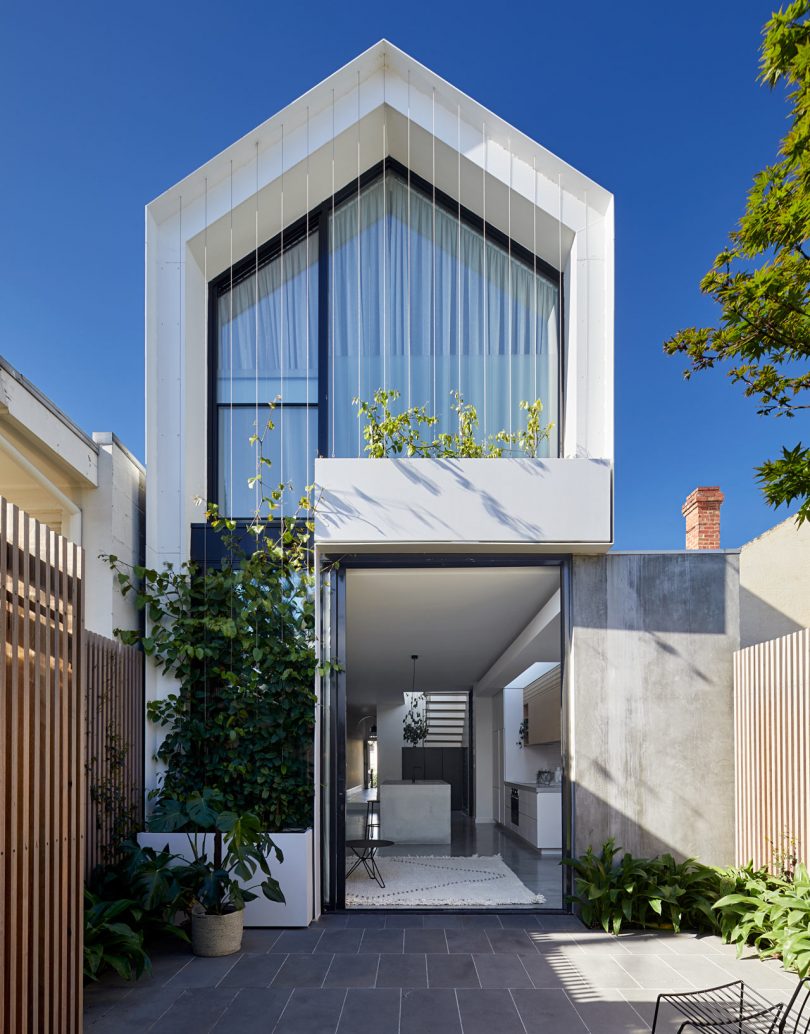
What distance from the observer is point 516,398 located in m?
8.74

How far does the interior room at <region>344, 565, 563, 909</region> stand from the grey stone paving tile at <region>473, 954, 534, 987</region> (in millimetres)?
1690

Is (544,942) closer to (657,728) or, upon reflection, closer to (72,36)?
(657,728)

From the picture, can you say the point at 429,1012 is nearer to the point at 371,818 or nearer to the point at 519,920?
the point at 519,920

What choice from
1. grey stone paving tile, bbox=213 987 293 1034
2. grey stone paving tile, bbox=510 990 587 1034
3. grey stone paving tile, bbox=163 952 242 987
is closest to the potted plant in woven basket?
grey stone paving tile, bbox=163 952 242 987

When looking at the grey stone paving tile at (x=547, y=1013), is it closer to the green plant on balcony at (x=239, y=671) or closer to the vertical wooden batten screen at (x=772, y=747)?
the vertical wooden batten screen at (x=772, y=747)

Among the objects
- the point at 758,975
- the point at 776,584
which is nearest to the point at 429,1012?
the point at 758,975

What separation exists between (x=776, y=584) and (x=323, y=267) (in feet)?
27.1

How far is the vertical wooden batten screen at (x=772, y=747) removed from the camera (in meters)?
6.46

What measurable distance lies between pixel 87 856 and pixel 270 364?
4586 millimetres

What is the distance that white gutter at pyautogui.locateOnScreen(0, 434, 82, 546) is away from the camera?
651 centimetres

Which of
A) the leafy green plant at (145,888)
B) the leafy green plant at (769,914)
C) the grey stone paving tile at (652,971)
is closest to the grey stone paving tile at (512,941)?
the grey stone paving tile at (652,971)

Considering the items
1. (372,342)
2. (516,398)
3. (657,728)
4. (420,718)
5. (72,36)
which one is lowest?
(420,718)

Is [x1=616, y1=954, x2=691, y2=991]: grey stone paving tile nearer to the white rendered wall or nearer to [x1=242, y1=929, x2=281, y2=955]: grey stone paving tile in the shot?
[x1=242, y1=929, x2=281, y2=955]: grey stone paving tile

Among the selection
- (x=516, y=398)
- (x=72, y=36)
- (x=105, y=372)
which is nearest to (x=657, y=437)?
(x=105, y=372)
